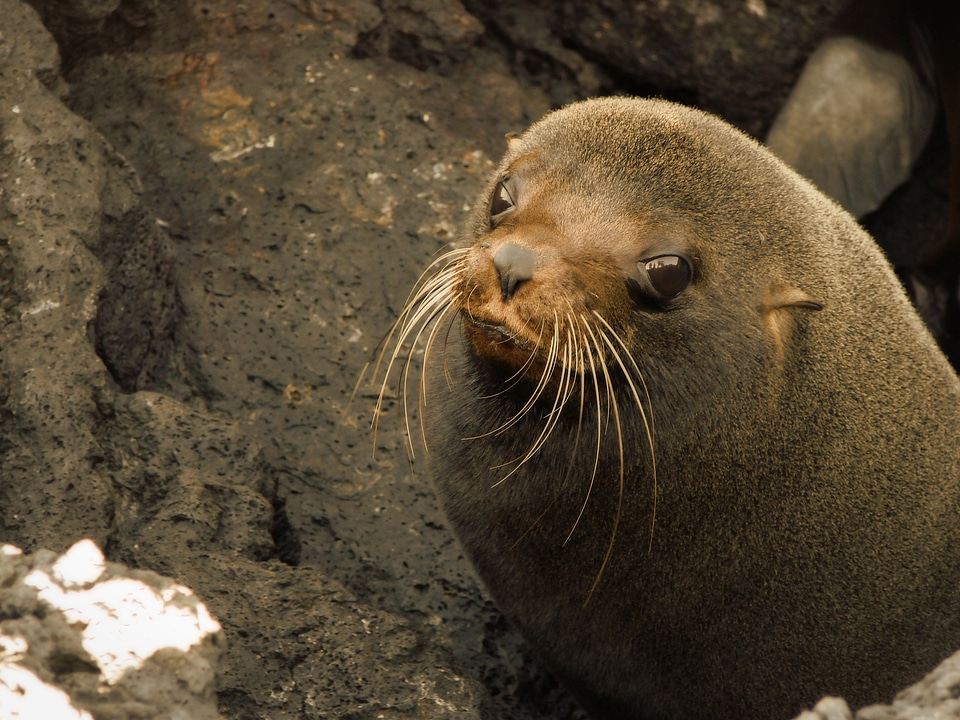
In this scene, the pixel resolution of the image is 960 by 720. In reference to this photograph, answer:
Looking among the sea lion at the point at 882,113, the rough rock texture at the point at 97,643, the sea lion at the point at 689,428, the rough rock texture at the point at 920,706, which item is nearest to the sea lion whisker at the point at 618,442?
the sea lion at the point at 689,428

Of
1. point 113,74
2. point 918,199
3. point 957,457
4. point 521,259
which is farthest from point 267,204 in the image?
point 918,199

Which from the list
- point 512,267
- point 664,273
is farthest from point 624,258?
point 512,267

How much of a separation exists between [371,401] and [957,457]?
8.04 ft

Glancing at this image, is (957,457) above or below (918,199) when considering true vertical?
above

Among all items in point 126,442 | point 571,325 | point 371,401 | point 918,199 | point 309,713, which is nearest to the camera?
point 571,325

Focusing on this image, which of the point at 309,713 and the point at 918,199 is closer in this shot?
the point at 309,713

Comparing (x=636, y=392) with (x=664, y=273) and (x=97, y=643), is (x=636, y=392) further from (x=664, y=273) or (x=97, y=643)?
(x=97, y=643)

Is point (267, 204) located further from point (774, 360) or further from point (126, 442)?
point (774, 360)

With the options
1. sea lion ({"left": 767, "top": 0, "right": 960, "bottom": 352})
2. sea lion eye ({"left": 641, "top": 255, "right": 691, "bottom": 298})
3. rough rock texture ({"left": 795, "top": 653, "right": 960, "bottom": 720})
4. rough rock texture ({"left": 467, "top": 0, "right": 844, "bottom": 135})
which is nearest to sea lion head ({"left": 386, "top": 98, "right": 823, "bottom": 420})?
sea lion eye ({"left": 641, "top": 255, "right": 691, "bottom": 298})

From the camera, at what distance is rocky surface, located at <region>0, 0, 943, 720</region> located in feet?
12.2

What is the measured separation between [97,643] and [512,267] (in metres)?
1.47

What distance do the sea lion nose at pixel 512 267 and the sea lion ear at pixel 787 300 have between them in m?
0.82

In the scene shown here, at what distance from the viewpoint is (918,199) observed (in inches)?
269

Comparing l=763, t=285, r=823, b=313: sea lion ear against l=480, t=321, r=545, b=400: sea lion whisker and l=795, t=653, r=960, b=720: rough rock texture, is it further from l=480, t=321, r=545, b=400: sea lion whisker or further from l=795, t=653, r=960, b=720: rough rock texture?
l=795, t=653, r=960, b=720: rough rock texture
